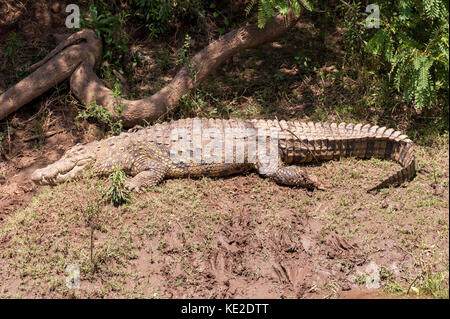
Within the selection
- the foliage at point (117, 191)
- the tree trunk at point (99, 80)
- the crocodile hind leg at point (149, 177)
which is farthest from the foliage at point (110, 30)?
the foliage at point (117, 191)

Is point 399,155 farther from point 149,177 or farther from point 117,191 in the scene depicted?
point 117,191

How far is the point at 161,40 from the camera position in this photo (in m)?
8.95

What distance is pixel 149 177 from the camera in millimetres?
6305

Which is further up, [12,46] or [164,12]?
[164,12]

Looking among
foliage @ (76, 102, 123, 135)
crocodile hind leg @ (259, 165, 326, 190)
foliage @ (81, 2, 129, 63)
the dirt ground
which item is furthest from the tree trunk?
crocodile hind leg @ (259, 165, 326, 190)

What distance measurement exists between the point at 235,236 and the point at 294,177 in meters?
1.27

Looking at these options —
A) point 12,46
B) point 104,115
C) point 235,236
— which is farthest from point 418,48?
point 12,46

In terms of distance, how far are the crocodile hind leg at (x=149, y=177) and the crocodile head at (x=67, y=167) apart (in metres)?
0.74

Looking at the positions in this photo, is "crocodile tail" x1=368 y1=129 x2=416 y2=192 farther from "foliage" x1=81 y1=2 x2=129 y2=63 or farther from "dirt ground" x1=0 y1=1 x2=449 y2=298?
"foliage" x1=81 y1=2 x2=129 y2=63

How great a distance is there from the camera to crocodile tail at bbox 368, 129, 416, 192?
6090 millimetres

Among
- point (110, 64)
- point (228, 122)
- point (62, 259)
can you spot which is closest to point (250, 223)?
point (228, 122)

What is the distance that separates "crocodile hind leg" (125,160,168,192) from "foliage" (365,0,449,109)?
11.7 feet

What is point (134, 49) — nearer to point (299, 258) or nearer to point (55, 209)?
point (55, 209)

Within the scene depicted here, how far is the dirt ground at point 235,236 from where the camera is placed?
502cm
